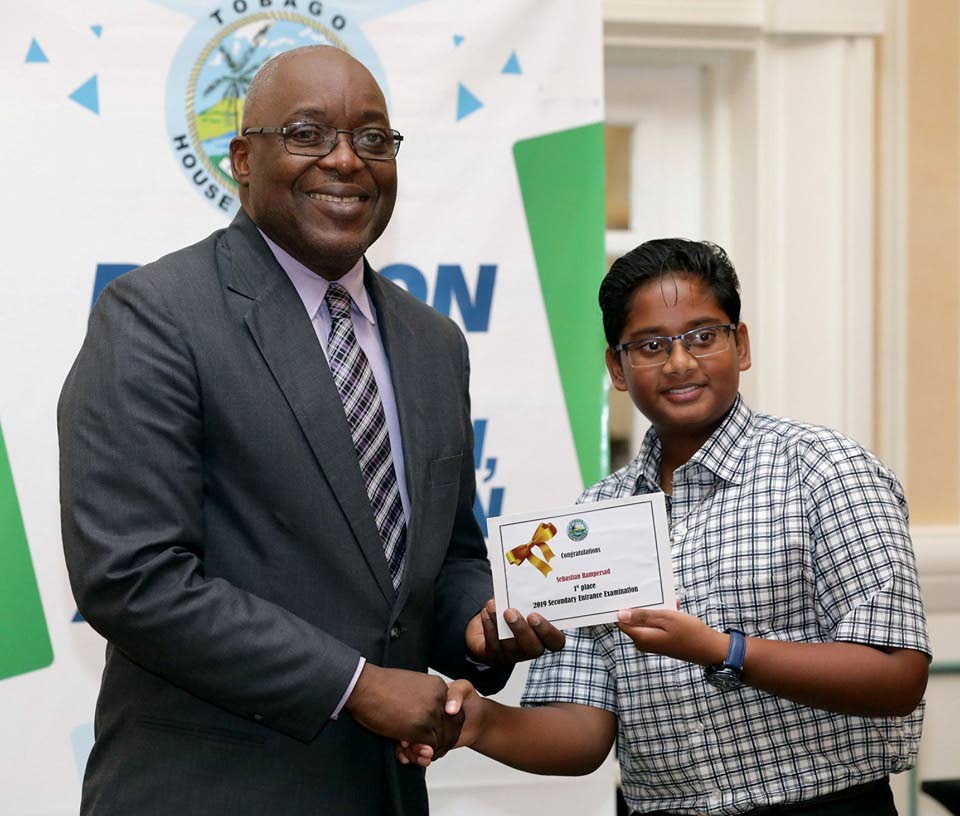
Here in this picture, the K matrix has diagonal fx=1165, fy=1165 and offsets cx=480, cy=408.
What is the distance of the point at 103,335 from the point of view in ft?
5.83

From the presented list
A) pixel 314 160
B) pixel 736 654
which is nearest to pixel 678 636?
pixel 736 654

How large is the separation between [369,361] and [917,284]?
223 cm

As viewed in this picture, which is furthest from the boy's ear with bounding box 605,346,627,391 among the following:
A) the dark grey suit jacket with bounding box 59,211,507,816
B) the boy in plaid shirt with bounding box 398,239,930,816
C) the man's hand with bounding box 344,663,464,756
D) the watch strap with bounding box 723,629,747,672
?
the man's hand with bounding box 344,663,464,756

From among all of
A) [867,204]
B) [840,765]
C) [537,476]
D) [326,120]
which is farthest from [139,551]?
[867,204]

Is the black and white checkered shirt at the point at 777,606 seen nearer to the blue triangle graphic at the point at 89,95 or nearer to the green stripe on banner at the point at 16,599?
the green stripe on banner at the point at 16,599

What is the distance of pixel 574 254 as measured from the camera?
3.04 metres

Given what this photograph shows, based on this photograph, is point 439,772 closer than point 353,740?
No

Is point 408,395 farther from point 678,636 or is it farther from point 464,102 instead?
point 464,102

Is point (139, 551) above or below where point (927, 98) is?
below

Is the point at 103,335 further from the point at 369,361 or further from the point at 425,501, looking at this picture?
the point at 425,501

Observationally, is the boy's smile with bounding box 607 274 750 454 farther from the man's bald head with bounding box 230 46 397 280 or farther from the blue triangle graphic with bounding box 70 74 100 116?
the blue triangle graphic with bounding box 70 74 100 116

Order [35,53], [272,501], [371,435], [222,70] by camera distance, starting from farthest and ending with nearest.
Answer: [222,70] < [35,53] < [371,435] < [272,501]

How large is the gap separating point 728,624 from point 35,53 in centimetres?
211

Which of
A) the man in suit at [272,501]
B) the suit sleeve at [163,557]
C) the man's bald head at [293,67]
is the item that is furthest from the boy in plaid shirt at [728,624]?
the man's bald head at [293,67]
